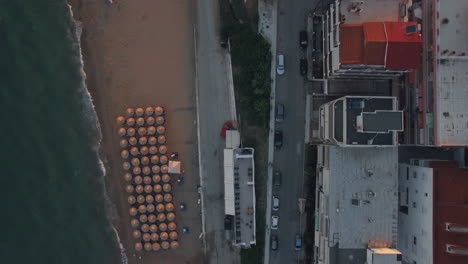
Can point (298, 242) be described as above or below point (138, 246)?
above

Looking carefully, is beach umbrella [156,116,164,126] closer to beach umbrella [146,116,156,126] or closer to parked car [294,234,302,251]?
beach umbrella [146,116,156,126]

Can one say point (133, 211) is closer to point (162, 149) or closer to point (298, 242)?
point (162, 149)

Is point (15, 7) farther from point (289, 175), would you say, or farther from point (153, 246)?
point (289, 175)

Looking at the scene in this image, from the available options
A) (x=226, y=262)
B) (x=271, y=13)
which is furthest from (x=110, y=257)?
(x=271, y=13)

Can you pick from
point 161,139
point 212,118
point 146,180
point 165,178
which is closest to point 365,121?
point 212,118

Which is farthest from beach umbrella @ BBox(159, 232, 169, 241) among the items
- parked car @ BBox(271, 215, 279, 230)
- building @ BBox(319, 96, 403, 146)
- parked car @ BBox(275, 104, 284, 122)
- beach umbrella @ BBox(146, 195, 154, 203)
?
building @ BBox(319, 96, 403, 146)
